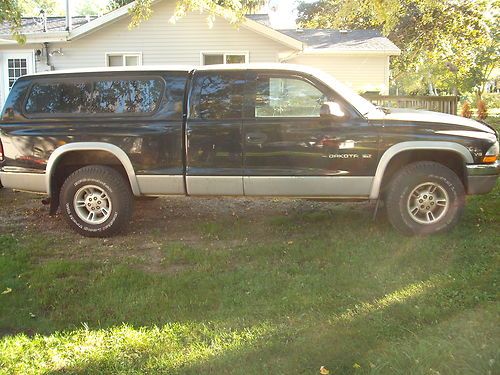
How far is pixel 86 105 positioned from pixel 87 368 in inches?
139

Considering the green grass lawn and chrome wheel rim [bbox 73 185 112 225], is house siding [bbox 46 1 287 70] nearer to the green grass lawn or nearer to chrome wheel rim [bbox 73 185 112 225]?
the green grass lawn

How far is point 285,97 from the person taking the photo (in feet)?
18.8

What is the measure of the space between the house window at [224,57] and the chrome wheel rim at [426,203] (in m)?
11.2

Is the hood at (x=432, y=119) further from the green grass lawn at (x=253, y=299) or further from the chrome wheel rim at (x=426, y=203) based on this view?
the green grass lawn at (x=253, y=299)

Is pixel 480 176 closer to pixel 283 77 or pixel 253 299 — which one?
pixel 283 77

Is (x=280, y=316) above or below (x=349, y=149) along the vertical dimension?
below

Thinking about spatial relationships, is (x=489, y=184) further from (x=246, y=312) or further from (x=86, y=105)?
(x=86, y=105)

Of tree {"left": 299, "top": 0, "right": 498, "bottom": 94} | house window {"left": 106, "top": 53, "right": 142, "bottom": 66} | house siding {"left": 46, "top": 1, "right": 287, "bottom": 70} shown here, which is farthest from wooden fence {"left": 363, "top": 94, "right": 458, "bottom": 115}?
tree {"left": 299, "top": 0, "right": 498, "bottom": 94}

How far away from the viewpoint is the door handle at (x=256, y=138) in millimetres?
5660

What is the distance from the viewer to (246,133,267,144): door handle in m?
5.66

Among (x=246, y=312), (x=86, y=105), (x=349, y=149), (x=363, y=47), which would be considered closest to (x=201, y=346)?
(x=246, y=312)

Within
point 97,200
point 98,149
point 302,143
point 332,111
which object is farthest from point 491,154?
point 97,200

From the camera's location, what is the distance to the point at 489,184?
18.5ft

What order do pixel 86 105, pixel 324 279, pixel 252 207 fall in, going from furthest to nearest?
pixel 252 207 < pixel 86 105 < pixel 324 279
